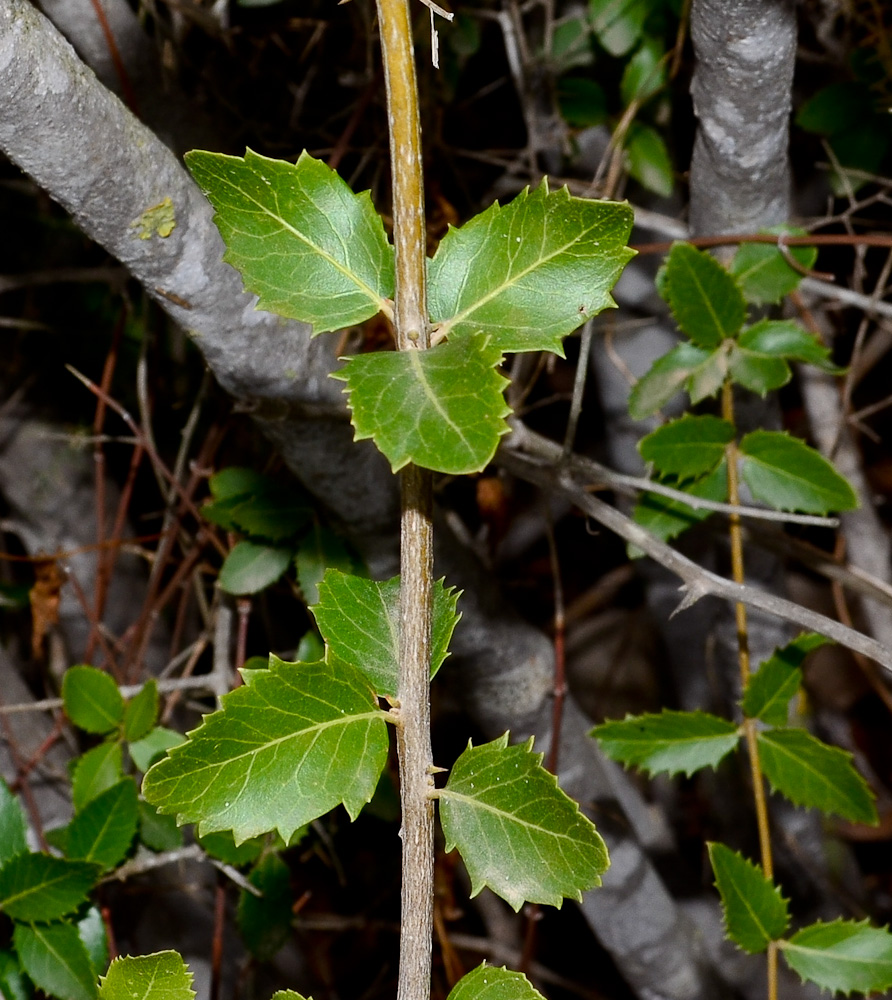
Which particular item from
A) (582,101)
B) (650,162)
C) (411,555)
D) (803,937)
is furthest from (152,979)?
(582,101)

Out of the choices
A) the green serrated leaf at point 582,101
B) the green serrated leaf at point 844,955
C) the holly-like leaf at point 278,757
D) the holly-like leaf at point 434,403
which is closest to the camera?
the holly-like leaf at point 434,403

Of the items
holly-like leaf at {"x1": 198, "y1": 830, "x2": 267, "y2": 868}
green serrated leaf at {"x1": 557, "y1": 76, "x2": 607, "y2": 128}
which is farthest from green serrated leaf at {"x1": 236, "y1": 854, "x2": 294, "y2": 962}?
green serrated leaf at {"x1": 557, "y1": 76, "x2": 607, "y2": 128}

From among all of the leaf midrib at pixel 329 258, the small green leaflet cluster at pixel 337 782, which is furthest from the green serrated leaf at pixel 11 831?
the leaf midrib at pixel 329 258

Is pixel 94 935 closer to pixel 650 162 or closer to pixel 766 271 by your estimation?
pixel 766 271

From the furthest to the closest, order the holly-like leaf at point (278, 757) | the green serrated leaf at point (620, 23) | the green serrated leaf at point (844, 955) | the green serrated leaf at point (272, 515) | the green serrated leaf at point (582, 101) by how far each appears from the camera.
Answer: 1. the green serrated leaf at point (582, 101)
2. the green serrated leaf at point (620, 23)
3. the green serrated leaf at point (272, 515)
4. the green serrated leaf at point (844, 955)
5. the holly-like leaf at point (278, 757)

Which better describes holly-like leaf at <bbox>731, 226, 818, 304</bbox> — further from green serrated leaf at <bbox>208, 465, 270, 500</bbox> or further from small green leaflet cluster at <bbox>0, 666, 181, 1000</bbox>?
small green leaflet cluster at <bbox>0, 666, 181, 1000</bbox>

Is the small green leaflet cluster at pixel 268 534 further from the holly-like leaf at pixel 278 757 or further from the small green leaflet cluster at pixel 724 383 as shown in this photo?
the holly-like leaf at pixel 278 757

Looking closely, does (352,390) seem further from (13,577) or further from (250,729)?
(13,577)
